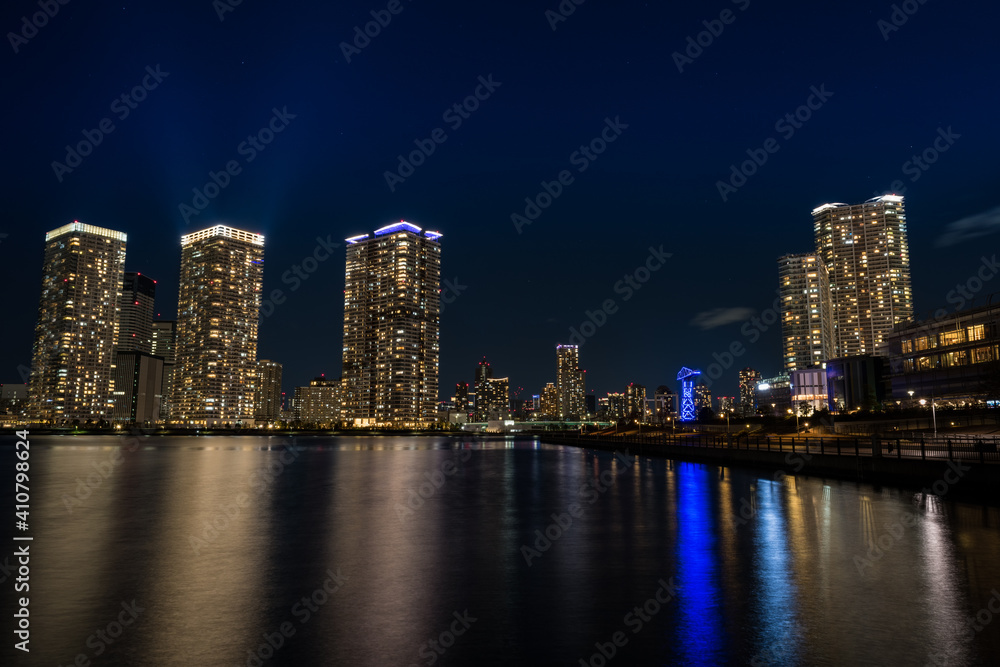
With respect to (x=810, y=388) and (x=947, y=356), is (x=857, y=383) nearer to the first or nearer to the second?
(x=947, y=356)

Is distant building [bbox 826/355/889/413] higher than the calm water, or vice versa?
distant building [bbox 826/355/889/413]

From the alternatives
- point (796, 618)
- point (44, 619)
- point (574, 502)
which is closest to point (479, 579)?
point (796, 618)

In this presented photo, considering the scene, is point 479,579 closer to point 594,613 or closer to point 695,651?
point 594,613

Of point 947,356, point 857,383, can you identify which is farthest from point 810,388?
point 947,356

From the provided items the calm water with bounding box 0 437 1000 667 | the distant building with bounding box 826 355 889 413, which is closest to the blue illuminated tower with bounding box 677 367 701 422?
the distant building with bounding box 826 355 889 413

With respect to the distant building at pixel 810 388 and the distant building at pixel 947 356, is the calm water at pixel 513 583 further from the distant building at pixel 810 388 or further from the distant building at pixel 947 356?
the distant building at pixel 810 388

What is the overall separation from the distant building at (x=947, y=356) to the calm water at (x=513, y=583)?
271 feet

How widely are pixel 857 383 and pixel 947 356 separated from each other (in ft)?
99.6

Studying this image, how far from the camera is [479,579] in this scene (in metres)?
14.1

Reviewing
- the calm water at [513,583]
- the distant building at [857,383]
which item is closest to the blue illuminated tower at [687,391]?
the distant building at [857,383]

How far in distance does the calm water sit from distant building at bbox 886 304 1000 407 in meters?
82.7

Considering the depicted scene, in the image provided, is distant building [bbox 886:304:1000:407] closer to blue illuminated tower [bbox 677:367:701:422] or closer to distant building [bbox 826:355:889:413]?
distant building [bbox 826:355:889:413]

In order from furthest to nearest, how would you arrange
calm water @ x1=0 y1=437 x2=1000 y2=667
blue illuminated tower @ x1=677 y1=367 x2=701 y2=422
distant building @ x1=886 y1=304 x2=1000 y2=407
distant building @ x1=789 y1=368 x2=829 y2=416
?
distant building @ x1=789 y1=368 x2=829 y2=416 → blue illuminated tower @ x1=677 y1=367 x2=701 y2=422 → distant building @ x1=886 y1=304 x2=1000 y2=407 → calm water @ x1=0 y1=437 x2=1000 y2=667

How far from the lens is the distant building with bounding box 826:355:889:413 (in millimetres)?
126125
